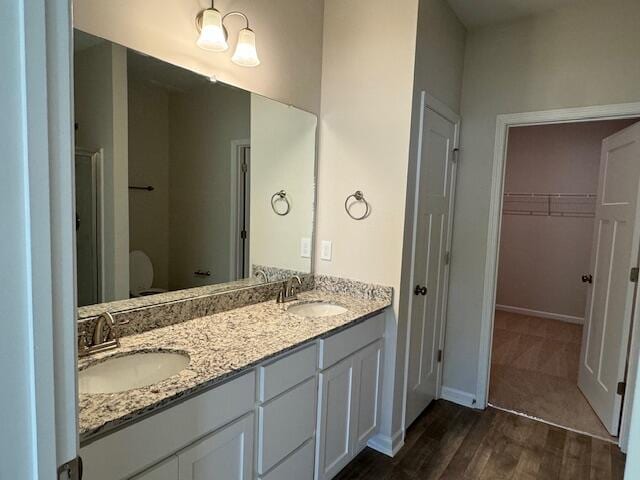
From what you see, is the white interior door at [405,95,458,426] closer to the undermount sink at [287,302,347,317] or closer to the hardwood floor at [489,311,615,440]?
the undermount sink at [287,302,347,317]

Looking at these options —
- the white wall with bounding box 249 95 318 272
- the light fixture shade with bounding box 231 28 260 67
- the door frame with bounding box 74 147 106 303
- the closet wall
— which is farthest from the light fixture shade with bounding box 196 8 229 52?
the closet wall

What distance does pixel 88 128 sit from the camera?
145 centimetres

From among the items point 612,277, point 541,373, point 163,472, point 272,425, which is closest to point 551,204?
point 541,373

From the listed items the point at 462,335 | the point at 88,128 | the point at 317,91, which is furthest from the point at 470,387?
the point at 88,128

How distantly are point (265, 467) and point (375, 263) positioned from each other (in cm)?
121

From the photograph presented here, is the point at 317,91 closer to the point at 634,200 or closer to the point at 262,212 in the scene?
the point at 262,212

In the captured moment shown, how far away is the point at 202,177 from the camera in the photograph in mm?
1940

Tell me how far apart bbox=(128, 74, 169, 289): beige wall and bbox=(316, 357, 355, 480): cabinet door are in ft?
2.91

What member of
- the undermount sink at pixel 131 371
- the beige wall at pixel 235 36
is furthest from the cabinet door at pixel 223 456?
the beige wall at pixel 235 36

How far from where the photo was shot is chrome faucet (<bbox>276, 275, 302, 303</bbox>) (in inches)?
87.3

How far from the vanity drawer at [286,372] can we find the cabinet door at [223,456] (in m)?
0.11

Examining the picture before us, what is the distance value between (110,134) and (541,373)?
12.2 feet

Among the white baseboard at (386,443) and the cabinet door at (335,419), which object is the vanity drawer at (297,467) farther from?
the white baseboard at (386,443)

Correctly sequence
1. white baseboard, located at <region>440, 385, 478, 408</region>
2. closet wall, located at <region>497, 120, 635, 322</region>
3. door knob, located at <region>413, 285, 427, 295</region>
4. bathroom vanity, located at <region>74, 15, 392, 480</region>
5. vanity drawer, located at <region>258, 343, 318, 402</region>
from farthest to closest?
closet wall, located at <region>497, 120, 635, 322</region>, white baseboard, located at <region>440, 385, 478, 408</region>, door knob, located at <region>413, 285, 427, 295</region>, vanity drawer, located at <region>258, 343, 318, 402</region>, bathroom vanity, located at <region>74, 15, 392, 480</region>
